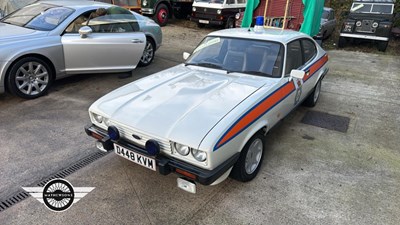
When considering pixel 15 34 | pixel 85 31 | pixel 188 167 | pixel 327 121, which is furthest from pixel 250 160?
pixel 15 34

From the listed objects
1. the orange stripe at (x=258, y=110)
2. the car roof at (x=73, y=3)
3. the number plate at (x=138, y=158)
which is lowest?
the number plate at (x=138, y=158)

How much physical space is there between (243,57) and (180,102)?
122cm

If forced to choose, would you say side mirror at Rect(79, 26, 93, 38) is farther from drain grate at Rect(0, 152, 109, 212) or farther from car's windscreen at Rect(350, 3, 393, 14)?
car's windscreen at Rect(350, 3, 393, 14)

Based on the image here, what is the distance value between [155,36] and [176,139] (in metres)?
5.03

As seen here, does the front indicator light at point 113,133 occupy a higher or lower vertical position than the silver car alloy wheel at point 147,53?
higher

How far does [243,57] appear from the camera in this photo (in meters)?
3.54

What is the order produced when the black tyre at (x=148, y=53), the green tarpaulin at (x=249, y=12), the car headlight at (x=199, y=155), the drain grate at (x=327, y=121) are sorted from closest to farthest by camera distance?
the car headlight at (x=199, y=155) < the drain grate at (x=327, y=121) < the black tyre at (x=148, y=53) < the green tarpaulin at (x=249, y=12)

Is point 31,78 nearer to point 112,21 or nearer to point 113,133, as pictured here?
point 112,21

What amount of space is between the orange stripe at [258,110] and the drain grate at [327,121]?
3.71ft

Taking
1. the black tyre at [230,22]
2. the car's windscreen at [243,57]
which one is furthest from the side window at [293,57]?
the black tyre at [230,22]

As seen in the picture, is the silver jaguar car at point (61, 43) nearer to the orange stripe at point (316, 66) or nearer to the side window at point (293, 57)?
the side window at point (293, 57)

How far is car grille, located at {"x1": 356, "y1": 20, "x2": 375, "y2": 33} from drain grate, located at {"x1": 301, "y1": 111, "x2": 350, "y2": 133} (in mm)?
7174

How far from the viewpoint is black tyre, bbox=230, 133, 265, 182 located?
2705mm

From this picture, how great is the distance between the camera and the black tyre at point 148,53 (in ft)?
22.2
